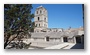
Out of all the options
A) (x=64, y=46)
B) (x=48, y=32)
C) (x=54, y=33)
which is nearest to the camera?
(x=64, y=46)

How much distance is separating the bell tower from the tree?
247 mm

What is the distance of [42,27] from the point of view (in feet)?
20.9

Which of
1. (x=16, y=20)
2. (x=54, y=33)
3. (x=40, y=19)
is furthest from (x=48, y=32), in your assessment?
(x=16, y=20)

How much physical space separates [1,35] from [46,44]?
1527 mm

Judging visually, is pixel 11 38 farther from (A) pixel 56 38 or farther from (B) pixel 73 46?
(B) pixel 73 46

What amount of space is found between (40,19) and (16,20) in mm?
899

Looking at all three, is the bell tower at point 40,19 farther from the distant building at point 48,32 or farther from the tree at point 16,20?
the tree at point 16,20

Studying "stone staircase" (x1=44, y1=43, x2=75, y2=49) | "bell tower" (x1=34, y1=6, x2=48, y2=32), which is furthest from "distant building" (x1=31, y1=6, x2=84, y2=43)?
"stone staircase" (x1=44, y1=43, x2=75, y2=49)

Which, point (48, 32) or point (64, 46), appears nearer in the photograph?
point (64, 46)

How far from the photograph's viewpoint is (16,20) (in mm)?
5922

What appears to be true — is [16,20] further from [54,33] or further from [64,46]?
[64,46]

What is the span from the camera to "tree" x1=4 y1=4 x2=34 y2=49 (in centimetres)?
585

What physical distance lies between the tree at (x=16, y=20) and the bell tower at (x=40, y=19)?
25cm

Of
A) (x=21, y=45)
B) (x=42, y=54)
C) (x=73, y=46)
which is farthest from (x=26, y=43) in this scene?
(x=73, y=46)
